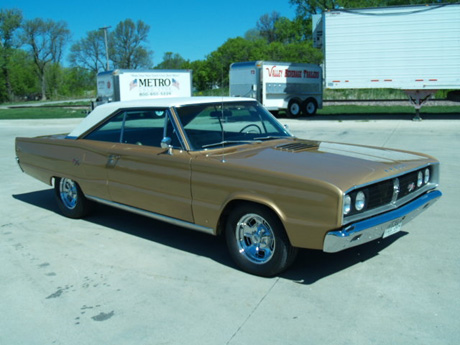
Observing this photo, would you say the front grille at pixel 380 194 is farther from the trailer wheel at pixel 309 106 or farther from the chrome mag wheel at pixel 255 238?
the trailer wheel at pixel 309 106

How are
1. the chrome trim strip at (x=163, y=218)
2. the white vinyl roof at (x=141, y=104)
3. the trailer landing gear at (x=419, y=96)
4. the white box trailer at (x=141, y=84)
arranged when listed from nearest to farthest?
1. the chrome trim strip at (x=163, y=218)
2. the white vinyl roof at (x=141, y=104)
3. the trailer landing gear at (x=419, y=96)
4. the white box trailer at (x=141, y=84)

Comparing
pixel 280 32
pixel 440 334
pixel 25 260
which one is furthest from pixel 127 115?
pixel 280 32

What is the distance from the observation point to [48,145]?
6.43 m

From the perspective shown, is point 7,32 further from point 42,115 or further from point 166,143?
point 166,143

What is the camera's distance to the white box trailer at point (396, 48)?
20.5m

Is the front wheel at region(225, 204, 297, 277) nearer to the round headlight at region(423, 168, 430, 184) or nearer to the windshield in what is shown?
the windshield

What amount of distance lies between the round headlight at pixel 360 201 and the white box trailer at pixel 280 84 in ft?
70.1

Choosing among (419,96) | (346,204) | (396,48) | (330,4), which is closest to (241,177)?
(346,204)

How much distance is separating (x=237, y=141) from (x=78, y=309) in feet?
7.47

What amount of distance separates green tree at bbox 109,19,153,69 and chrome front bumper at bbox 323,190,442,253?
74.0 m

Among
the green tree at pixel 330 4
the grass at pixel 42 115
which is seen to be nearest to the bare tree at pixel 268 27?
the green tree at pixel 330 4

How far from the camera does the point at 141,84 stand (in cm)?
2598

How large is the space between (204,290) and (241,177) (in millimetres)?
1020

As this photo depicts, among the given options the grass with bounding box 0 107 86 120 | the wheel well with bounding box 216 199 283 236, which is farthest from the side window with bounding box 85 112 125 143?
the grass with bounding box 0 107 86 120
